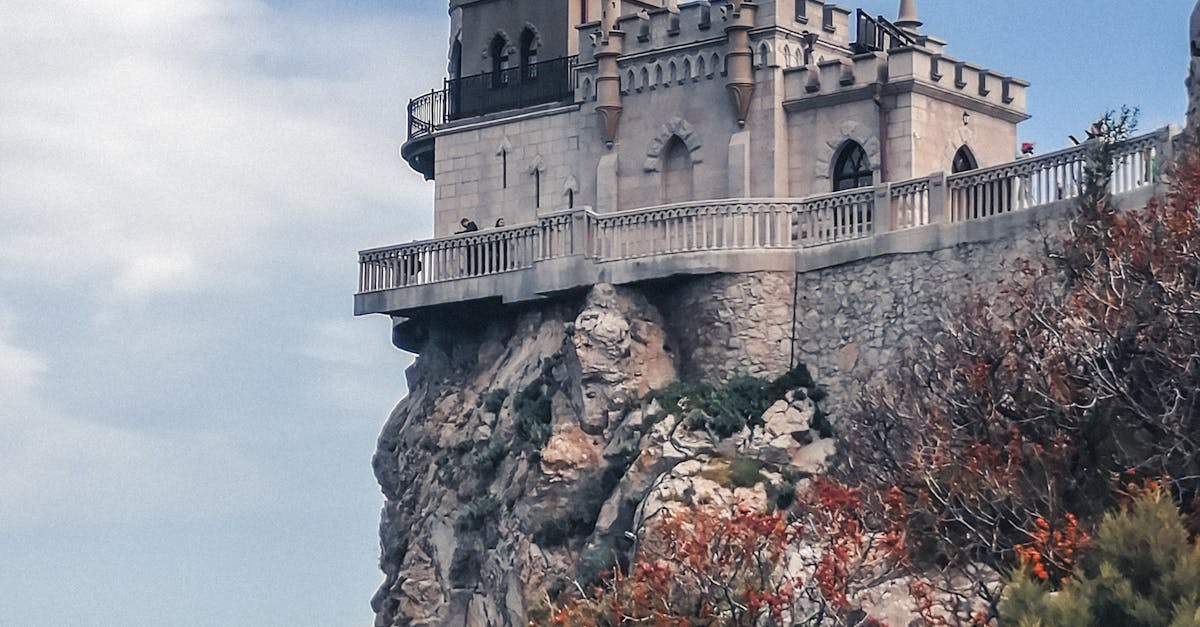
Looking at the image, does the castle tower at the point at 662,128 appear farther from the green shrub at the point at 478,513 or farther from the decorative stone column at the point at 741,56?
the green shrub at the point at 478,513

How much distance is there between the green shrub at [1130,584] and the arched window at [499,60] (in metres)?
22.8

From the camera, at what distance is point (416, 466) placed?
5934cm

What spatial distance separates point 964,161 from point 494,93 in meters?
9.46

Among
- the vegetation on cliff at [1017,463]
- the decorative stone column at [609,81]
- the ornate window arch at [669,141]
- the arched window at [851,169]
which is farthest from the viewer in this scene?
the decorative stone column at [609,81]

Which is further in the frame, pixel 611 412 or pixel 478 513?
pixel 478 513

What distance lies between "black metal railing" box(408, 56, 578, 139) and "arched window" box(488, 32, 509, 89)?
0.06 ft

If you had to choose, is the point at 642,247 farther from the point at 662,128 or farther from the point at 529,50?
the point at 529,50

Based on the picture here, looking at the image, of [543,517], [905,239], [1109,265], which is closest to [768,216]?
[905,239]

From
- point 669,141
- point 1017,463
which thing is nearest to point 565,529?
point 669,141

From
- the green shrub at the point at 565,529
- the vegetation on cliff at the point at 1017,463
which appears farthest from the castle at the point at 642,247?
the vegetation on cliff at the point at 1017,463

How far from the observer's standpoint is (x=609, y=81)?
58312mm

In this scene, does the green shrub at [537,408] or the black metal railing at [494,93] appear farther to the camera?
the black metal railing at [494,93]

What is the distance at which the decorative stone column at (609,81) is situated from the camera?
58.2 metres

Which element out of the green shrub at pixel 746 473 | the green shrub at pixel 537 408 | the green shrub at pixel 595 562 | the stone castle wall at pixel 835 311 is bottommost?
the green shrub at pixel 595 562
